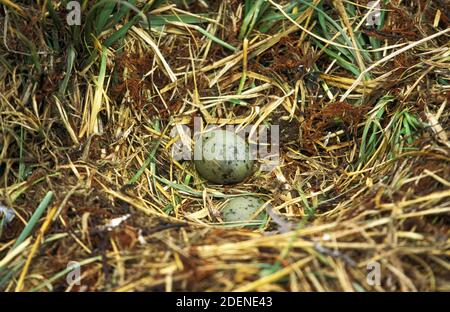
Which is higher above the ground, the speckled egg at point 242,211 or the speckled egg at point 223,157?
the speckled egg at point 223,157

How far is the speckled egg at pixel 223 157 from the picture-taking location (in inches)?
91.8

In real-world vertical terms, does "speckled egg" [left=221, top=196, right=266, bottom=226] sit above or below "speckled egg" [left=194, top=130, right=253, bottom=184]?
below

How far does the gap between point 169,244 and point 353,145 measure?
1055 mm

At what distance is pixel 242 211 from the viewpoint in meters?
2.28

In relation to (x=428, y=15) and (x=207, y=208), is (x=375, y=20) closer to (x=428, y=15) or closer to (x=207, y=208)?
(x=428, y=15)

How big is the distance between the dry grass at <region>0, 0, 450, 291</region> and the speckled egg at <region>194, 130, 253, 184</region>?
0.30ft

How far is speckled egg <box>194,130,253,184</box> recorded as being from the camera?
7.65 ft

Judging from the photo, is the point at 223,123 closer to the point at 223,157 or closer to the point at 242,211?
the point at 223,157

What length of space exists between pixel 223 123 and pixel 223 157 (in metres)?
0.27

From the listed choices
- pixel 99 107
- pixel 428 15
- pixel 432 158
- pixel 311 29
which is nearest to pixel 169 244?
pixel 99 107

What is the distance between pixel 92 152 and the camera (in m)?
2.31

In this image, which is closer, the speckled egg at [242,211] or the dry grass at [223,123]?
the dry grass at [223,123]

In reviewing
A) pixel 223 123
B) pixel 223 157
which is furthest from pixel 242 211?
pixel 223 123

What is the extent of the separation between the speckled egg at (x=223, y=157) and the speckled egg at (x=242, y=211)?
11cm
